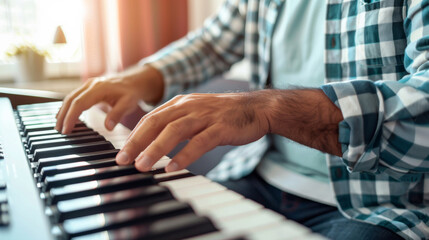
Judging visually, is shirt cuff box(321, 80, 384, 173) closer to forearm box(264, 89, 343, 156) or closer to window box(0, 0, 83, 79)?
forearm box(264, 89, 343, 156)

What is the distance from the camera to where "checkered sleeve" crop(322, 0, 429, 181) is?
0.55 m

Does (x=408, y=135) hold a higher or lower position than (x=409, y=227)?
higher

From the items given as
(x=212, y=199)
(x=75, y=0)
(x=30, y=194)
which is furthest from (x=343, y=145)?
(x=75, y=0)

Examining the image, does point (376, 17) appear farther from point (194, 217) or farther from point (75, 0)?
point (75, 0)

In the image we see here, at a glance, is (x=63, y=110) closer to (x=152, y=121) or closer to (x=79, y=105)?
(x=79, y=105)

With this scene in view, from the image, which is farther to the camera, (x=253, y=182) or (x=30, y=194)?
(x=253, y=182)

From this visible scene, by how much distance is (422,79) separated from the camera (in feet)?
1.90

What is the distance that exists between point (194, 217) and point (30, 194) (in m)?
0.21

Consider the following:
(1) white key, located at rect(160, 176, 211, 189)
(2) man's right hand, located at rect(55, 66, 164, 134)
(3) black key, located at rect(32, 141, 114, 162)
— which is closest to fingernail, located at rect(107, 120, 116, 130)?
(2) man's right hand, located at rect(55, 66, 164, 134)

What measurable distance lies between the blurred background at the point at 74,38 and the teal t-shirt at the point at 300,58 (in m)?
1.43

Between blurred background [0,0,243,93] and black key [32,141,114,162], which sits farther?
blurred background [0,0,243,93]

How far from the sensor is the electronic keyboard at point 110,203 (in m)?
0.34

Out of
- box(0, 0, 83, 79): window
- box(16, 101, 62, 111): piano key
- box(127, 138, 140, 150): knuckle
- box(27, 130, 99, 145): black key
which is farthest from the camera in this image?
box(0, 0, 83, 79): window

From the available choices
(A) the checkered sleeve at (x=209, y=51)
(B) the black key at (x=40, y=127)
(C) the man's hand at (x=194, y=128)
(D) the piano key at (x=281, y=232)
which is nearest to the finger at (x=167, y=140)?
(C) the man's hand at (x=194, y=128)
